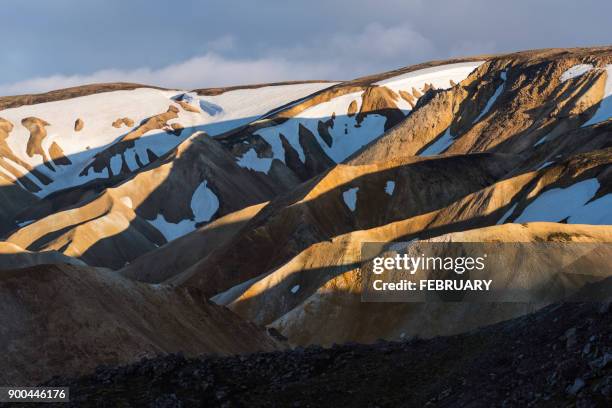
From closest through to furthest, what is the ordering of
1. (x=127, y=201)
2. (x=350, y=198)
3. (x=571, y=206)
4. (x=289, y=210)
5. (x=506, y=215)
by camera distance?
(x=571, y=206), (x=506, y=215), (x=289, y=210), (x=350, y=198), (x=127, y=201)

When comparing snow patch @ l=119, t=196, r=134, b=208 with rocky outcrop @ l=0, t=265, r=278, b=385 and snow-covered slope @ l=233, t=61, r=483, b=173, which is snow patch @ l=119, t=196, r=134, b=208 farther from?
rocky outcrop @ l=0, t=265, r=278, b=385

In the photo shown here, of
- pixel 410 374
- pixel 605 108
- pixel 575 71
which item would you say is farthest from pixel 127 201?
pixel 410 374

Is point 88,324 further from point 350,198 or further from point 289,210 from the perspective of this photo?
point 350,198

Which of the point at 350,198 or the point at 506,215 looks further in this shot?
the point at 350,198

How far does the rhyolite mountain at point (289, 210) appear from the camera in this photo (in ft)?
116

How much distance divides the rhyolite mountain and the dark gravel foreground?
9.28 metres

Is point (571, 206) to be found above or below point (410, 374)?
above

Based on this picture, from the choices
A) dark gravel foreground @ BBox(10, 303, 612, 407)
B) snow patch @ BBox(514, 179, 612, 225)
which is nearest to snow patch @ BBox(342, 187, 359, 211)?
snow patch @ BBox(514, 179, 612, 225)

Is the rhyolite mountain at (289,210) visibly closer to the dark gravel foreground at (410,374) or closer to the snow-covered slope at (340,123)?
the snow-covered slope at (340,123)

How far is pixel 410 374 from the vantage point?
1955 centimetres

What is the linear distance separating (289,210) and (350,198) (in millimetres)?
7744

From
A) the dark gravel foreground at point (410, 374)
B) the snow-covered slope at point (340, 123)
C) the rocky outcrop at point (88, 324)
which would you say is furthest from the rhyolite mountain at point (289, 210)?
the dark gravel foreground at point (410, 374)

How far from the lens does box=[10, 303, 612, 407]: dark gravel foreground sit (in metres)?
16.0

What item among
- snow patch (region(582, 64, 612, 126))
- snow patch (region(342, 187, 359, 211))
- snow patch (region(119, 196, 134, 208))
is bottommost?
snow patch (region(342, 187, 359, 211))
